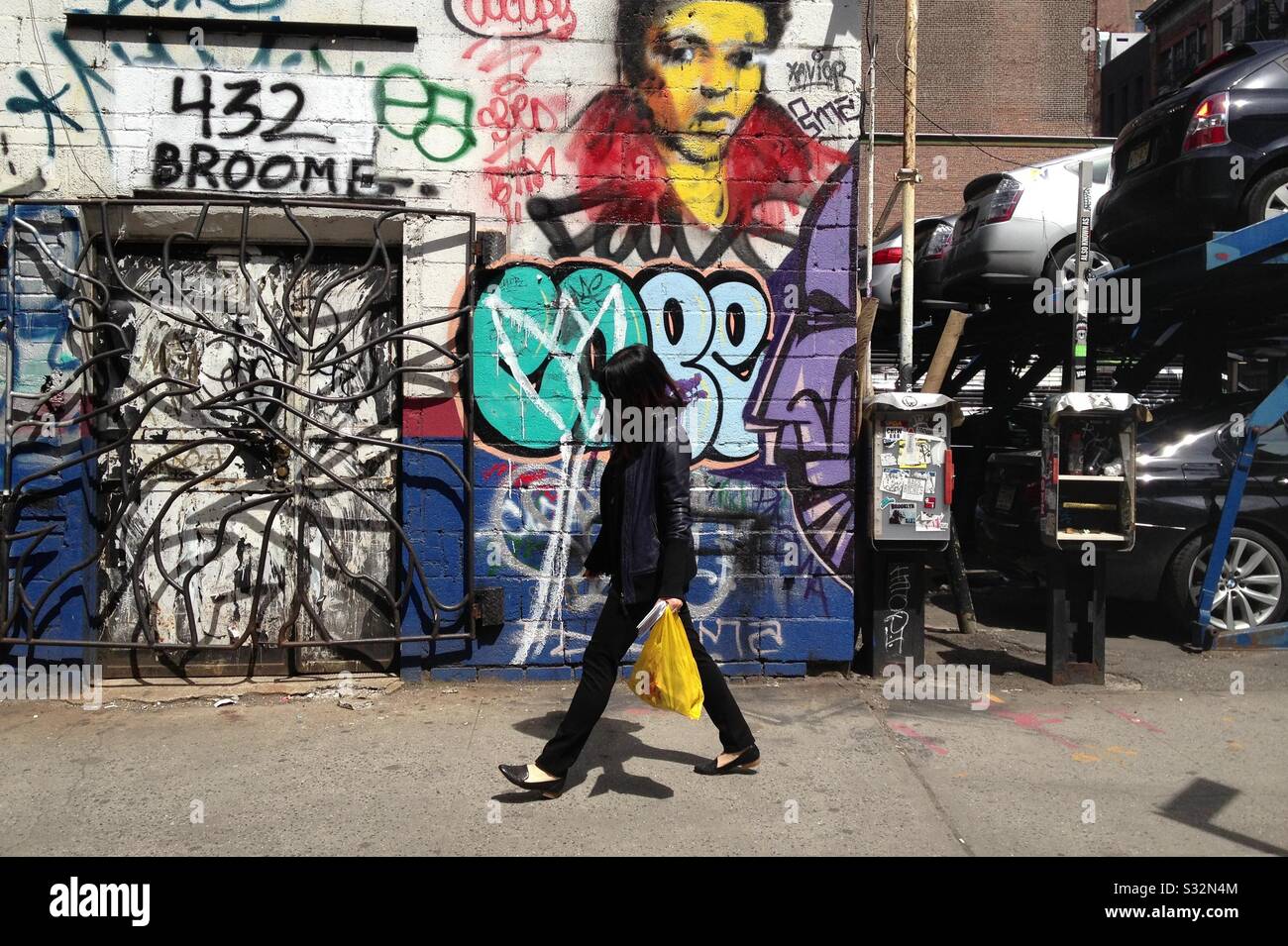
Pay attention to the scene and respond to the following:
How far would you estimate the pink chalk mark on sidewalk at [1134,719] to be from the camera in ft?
17.3

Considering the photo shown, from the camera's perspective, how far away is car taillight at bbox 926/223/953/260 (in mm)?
9383

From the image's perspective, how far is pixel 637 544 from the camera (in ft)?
13.9

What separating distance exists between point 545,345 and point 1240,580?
16.1ft

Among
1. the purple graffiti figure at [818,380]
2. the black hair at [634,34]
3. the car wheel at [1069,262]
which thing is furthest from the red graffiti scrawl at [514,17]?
the car wheel at [1069,262]

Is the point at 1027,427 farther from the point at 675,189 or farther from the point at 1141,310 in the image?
the point at 675,189

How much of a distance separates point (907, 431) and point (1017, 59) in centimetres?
3241

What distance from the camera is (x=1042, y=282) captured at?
8023 millimetres

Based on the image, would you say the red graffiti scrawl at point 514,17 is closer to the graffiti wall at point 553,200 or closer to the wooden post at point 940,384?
Answer: the graffiti wall at point 553,200

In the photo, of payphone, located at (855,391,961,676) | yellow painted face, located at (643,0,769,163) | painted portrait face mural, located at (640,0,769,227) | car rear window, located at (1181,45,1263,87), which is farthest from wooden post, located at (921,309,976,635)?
car rear window, located at (1181,45,1263,87)

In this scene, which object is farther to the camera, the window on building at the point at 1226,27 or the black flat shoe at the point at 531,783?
the window on building at the point at 1226,27

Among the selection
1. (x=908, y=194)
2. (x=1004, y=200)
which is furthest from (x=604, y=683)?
(x=1004, y=200)

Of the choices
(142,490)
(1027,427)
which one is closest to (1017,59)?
(1027,427)

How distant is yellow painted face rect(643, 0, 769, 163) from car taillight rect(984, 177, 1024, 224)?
10.5ft

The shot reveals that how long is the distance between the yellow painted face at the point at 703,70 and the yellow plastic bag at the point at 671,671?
3.02 metres
